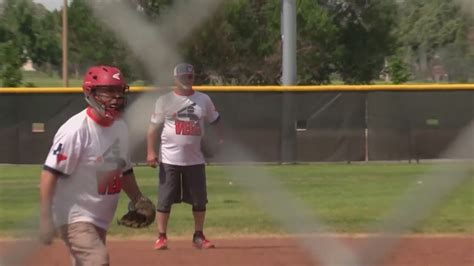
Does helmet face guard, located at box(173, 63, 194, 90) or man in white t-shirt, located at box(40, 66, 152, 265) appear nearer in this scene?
helmet face guard, located at box(173, 63, 194, 90)

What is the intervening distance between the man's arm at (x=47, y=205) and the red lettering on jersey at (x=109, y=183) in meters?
0.20

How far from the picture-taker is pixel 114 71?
3885mm

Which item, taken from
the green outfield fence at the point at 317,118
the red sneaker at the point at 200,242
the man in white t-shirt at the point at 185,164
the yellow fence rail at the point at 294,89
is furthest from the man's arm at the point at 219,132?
the green outfield fence at the point at 317,118

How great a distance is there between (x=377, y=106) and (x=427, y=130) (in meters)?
0.88

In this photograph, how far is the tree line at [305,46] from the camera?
6.20 meters

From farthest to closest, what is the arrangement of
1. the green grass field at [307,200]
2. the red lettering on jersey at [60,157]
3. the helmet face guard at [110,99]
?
the green grass field at [307,200] < the red lettering on jersey at [60,157] < the helmet face guard at [110,99]

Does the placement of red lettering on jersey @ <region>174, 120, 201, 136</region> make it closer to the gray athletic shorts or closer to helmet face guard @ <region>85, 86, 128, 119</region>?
the gray athletic shorts

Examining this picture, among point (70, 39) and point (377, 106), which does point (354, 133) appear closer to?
point (377, 106)

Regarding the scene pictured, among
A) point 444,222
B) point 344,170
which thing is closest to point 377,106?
point 344,170

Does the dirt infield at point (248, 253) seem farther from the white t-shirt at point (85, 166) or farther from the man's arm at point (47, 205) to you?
the man's arm at point (47, 205)

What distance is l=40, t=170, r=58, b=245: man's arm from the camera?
12.5 ft

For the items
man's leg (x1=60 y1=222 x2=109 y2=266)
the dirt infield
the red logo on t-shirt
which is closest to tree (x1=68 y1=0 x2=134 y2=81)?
the red logo on t-shirt

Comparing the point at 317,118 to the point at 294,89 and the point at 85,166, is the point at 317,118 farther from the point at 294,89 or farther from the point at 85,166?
the point at 85,166

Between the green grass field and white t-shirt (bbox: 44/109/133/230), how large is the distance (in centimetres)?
210
